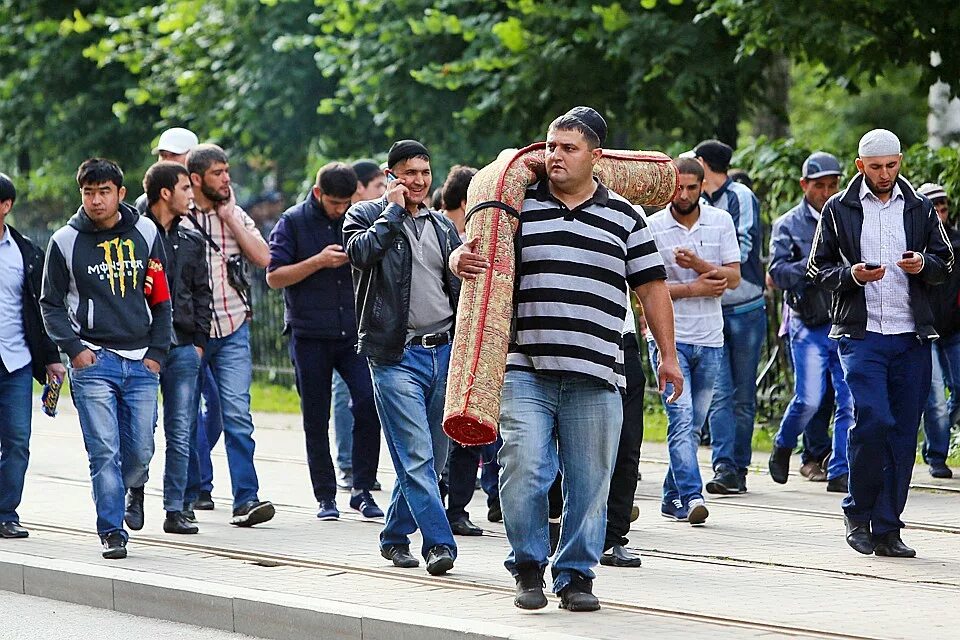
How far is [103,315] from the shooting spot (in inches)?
340

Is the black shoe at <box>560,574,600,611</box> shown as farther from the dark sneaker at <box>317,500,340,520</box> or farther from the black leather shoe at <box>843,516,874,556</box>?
the dark sneaker at <box>317,500,340,520</box>

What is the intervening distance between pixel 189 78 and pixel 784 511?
44.5 feet

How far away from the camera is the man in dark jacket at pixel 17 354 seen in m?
9.36

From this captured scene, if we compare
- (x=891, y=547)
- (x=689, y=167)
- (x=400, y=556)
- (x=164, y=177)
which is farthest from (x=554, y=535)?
(x=164, y=177)

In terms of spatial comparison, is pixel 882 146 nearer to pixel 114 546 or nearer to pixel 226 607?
pixel 226 607

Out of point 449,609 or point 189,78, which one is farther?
point 189,78

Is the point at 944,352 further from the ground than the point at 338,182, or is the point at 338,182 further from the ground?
the point at 338,182

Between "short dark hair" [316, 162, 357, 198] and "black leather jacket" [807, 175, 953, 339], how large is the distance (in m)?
2.83

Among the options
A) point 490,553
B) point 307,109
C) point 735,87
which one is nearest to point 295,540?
point 490,553

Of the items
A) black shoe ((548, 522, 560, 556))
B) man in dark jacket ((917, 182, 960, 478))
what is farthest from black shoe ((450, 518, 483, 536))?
man in dark jacket ((917, 182, 960, 478))

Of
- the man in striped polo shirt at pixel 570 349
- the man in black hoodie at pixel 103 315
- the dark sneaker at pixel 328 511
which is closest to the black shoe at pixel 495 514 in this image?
the dark sneaker at pixel 328 511

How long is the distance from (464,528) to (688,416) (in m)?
1.40

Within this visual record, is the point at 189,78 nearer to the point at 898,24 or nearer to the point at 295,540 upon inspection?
the point at 898,24

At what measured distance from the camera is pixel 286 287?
391 inches
